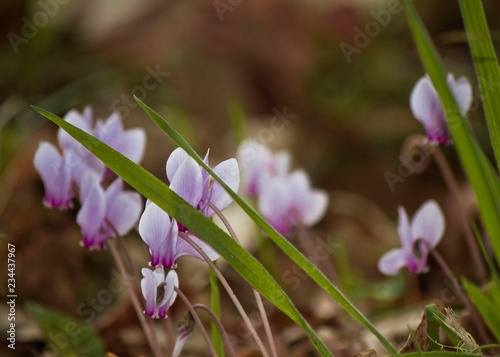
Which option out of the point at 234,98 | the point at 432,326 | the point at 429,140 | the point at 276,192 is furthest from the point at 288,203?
the point at 234,98

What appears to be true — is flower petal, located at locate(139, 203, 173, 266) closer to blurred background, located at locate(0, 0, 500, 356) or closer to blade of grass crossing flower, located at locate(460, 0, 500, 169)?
blade of grass crossing flower, located at locate(460, 0, 500, 169)

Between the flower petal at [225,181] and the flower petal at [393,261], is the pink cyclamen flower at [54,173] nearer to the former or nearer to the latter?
the flower petal at [225,181]

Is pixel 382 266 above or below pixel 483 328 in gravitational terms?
above

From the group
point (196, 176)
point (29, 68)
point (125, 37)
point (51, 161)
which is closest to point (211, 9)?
point (125, 37)

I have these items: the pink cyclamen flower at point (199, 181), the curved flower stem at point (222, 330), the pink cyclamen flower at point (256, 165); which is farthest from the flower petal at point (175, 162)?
the pink cyclamen flower at point (256, 165)

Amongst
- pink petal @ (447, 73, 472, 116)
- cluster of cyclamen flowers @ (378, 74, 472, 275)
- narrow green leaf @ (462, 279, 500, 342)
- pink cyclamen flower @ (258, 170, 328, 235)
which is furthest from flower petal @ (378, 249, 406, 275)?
pink cyclamen flower @ (258, 170, 328, 235)

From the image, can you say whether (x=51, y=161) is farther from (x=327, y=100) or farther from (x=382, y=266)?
(x=327, y=100)

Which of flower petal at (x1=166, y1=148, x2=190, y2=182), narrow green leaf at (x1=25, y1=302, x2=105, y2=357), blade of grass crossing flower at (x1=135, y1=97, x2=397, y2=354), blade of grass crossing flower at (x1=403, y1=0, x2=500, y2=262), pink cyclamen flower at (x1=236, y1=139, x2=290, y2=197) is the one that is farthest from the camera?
pink cyclamen flower at (x1=236, y1=139, x2=290, y2=197)
